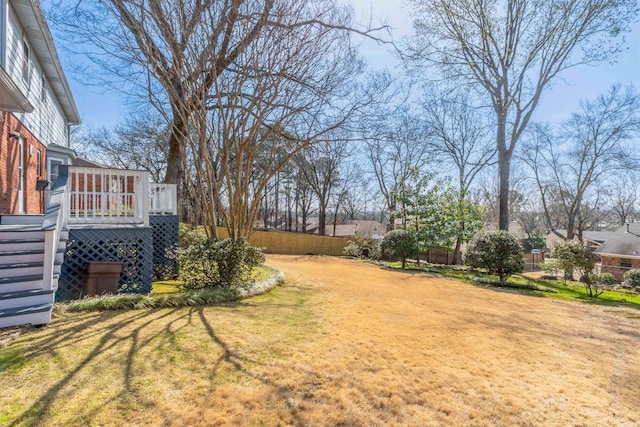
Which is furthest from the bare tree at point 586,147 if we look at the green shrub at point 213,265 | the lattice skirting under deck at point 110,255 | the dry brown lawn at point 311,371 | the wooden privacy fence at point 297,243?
the lattice skirting under deck at point 110,255

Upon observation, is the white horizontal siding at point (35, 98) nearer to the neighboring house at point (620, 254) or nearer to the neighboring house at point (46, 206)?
the neighboring house at point (46, 206)

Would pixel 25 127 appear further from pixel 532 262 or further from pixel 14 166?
pixel 532 262

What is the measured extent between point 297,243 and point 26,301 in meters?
18.0

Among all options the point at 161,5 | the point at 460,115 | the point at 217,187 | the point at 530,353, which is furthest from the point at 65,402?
the point at 460,115

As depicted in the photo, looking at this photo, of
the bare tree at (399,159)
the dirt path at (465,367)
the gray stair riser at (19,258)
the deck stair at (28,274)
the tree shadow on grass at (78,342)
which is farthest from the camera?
the bare tree at (399,159)

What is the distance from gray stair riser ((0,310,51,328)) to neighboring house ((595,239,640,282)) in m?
27.5

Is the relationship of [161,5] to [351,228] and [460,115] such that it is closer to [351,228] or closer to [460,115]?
[460,115]

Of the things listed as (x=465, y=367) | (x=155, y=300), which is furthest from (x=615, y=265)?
(x=155, y=300)

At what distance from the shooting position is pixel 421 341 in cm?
377

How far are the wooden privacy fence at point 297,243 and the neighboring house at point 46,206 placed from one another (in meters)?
12.2

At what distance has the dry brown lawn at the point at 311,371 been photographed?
2133mm

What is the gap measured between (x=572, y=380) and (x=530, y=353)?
67 centimetres

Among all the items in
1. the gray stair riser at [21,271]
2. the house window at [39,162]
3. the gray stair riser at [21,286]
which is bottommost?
the gray stair riser at [21,286]

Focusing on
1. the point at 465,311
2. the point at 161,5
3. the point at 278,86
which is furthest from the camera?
the point at 278,86
